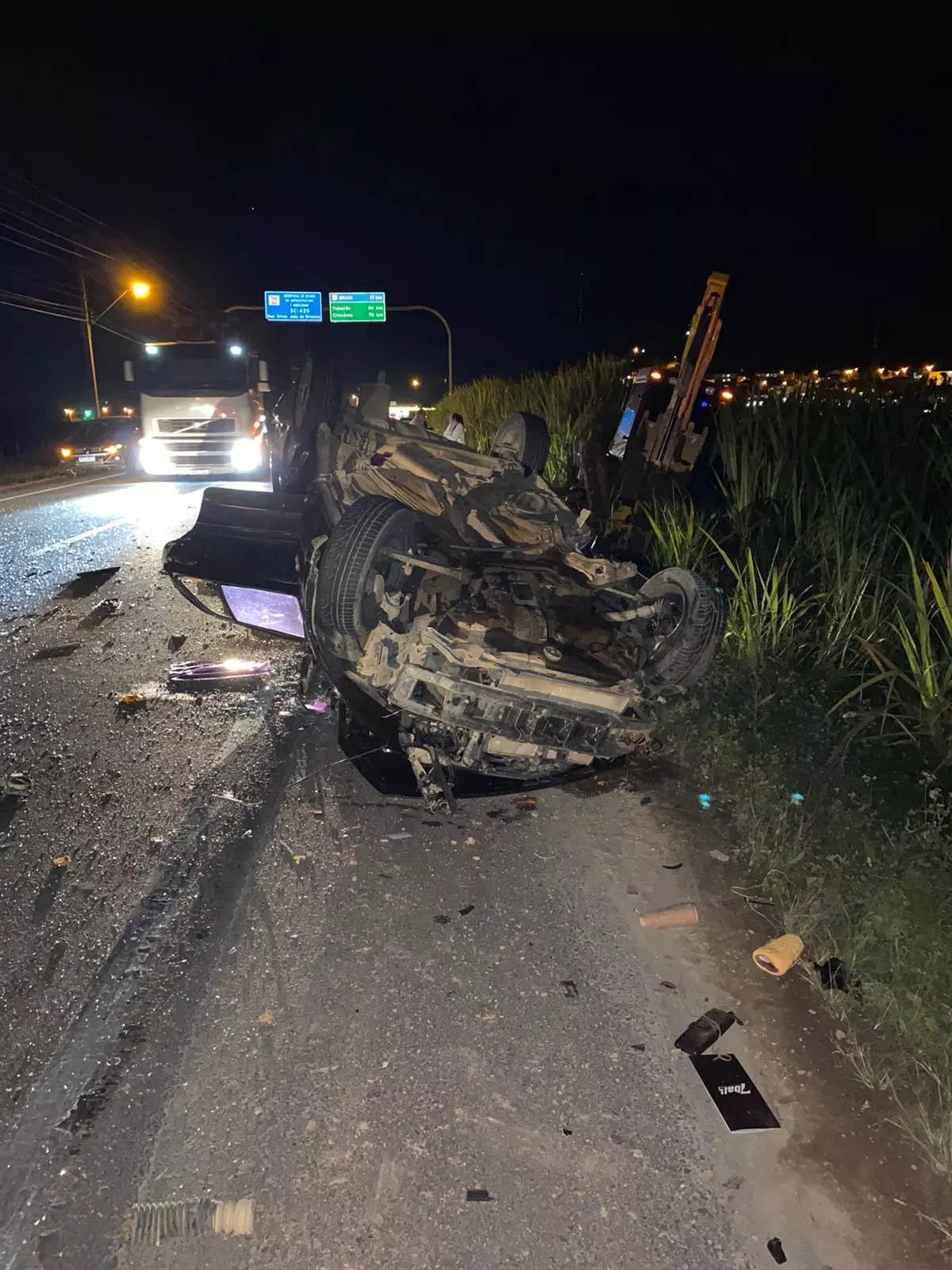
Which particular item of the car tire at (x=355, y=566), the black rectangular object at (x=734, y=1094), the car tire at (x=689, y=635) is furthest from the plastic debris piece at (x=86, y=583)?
the black rectangular object at (x=734, y=1094)

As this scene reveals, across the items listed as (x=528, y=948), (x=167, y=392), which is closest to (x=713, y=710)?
(x=528, y=948)

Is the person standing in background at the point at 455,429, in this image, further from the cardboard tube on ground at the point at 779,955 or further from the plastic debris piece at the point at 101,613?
the cardboard tube on ground at the point at 779,955

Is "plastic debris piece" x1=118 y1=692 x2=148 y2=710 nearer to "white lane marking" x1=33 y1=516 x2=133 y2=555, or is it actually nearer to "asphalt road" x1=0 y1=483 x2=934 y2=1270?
"asphalt road" x1=0 y1=483 x2=934 y2=1270

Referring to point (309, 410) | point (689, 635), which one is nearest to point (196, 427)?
point (309, 410)

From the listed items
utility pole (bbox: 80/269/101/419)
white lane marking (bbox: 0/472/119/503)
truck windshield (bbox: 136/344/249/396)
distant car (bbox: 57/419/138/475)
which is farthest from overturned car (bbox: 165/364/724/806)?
utility pole (bbox: 80/269/101/419)

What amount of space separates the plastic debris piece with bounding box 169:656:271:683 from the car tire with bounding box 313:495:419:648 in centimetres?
176

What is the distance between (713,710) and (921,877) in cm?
187

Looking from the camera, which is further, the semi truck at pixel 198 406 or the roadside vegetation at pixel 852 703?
the semi truck at pixel 198 406

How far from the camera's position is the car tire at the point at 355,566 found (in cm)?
383

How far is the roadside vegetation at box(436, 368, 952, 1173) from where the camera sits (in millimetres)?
2521

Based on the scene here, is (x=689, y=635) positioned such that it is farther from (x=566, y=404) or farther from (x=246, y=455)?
(x=246, y=455)

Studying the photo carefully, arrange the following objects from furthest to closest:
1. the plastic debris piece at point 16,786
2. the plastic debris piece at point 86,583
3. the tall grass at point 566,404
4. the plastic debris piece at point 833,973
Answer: the tall grass at point 566,404
the plastic debris piece at point 86,583
the plastic debris piece at point 16,786
the plastic debris piece at point 833,973

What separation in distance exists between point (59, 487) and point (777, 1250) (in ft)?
59.6

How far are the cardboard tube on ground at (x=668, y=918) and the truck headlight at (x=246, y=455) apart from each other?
14252mm
